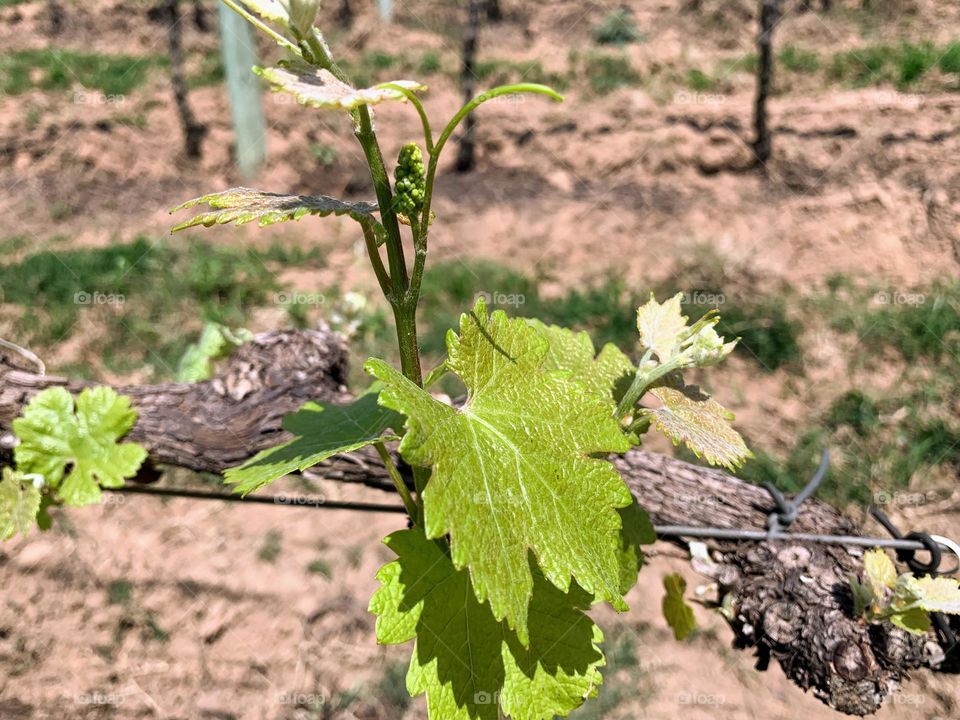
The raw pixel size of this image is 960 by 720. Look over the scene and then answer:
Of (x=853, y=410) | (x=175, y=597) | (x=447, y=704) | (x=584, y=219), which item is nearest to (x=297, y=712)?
(x=175, y=597)

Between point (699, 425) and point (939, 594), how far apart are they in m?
0.56

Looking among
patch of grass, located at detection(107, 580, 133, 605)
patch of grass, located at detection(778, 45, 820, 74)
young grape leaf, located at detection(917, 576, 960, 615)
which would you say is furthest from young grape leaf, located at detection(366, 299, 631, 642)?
patch of grass, located at detection(778, 45, 820, 74)

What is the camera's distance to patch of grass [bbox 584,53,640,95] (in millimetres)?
7039

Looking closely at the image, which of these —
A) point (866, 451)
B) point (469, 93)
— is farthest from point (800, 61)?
point (866, 451)

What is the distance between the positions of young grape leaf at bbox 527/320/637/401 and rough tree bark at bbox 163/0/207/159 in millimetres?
6287

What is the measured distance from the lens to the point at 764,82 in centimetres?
561

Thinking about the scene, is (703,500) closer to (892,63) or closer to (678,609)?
(678,609)

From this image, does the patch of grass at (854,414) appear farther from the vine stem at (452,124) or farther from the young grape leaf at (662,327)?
the vine stem at (452,124)

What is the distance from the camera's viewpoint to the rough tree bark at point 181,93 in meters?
6.28

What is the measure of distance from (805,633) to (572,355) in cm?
69

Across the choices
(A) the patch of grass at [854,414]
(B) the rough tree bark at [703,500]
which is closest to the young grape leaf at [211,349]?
(B) the rough tree bark at [703,500]

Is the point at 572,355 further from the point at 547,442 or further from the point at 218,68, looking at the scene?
the point at 218,68

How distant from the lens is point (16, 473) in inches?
62.9

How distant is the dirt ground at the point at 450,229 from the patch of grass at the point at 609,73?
0.14 m
